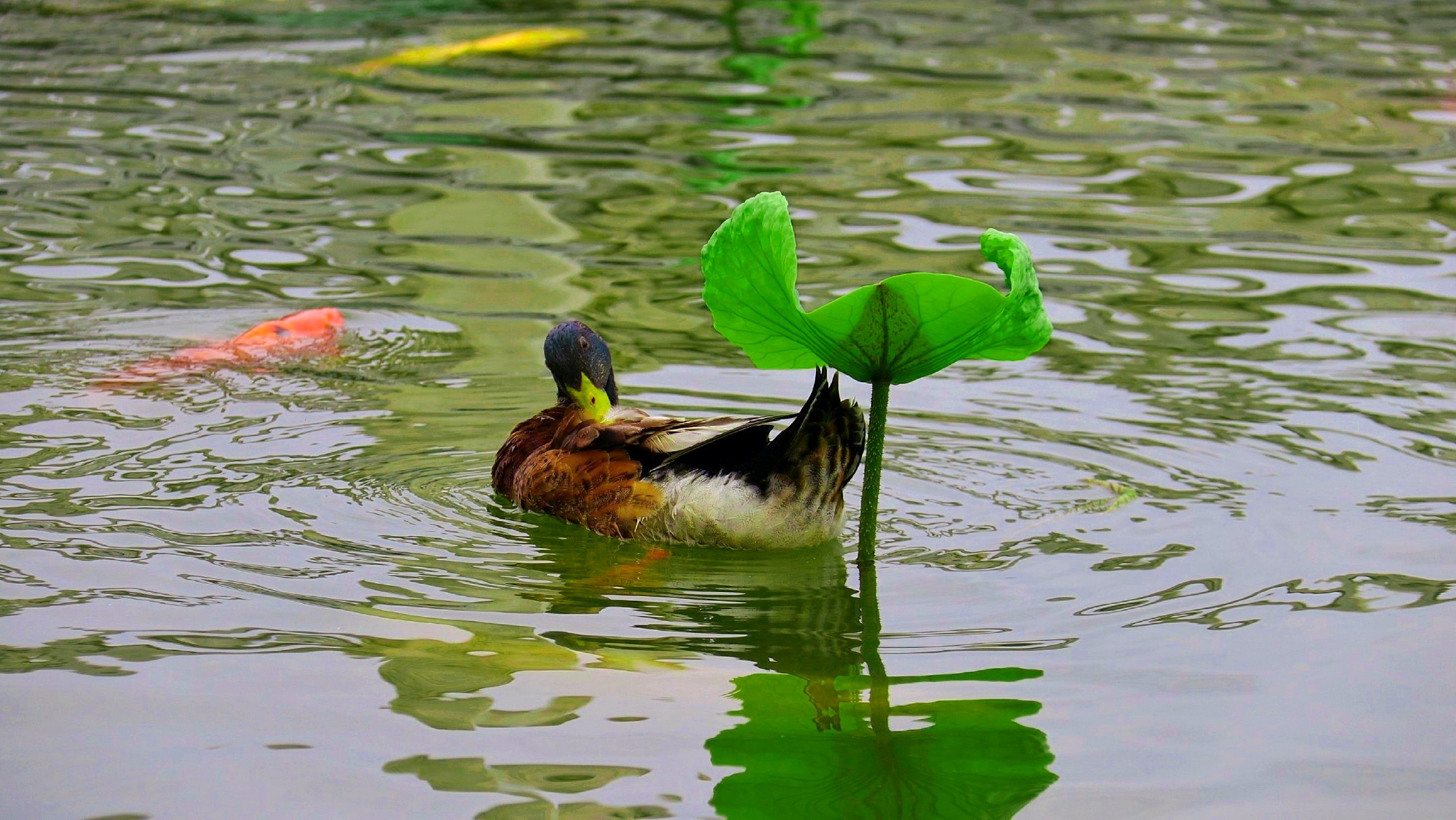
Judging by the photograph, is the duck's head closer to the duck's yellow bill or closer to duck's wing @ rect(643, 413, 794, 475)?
the duck's yellow bill

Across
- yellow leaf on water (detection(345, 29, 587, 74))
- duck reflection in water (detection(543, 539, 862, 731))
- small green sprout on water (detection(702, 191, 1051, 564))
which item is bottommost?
duck reflection in water (detection(543, 539, 862, 731))

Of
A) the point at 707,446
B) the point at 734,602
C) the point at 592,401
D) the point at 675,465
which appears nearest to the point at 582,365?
the point at 592,401

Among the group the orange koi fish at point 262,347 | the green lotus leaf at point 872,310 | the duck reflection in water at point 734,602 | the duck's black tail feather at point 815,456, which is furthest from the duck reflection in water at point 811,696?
the orange koi fish at point 262,347

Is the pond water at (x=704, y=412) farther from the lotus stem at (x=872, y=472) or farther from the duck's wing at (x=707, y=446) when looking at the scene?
the duck's wing at (x=707, y=446)

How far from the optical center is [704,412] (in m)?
6.89

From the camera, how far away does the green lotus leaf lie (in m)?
4.46

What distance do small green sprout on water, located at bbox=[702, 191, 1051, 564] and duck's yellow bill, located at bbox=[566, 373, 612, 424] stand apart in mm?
1235

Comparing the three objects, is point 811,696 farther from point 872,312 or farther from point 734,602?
point 872,312

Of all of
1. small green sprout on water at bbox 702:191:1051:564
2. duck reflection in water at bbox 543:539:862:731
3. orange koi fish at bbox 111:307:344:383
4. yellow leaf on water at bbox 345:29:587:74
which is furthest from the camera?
yellow leaf on water at bbox 345:29:587:74

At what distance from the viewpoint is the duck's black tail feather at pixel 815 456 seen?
5312mm

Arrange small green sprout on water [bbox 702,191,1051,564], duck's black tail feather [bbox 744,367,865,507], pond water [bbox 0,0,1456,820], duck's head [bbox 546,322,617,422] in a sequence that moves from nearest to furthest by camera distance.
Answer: pond water [bbox 0,0,1456,820] < small green sprout on water [bbox 702,191,1051,564] < duck's black tail feather [bbox 744,367,865,507] < duck's head [bbox 546,322,617,422]

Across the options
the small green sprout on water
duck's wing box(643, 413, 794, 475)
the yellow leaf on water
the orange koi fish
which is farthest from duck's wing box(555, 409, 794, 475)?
the yellow leaf on water

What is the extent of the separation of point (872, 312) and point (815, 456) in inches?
37.4

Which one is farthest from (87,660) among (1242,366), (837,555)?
(1242,366)
